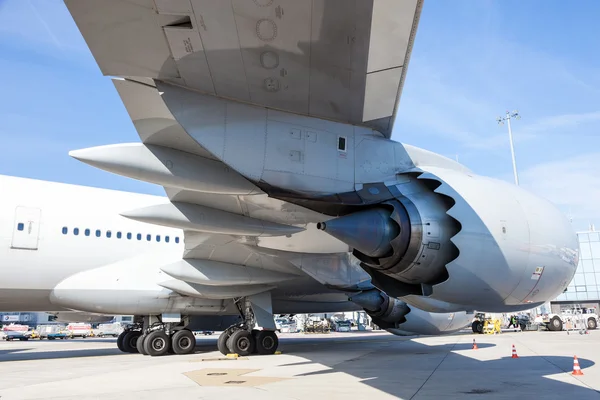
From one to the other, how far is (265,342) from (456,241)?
924cm

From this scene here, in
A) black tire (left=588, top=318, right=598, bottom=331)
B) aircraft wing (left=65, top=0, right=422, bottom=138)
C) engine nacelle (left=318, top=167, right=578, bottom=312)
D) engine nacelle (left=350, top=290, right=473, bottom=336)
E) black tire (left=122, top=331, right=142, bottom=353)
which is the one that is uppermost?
aircraft wing (left=65, top=0, right=422, bottom=138)

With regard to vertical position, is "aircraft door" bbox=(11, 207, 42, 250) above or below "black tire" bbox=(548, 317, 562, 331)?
above

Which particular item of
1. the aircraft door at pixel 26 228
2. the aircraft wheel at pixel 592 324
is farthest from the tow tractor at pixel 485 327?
the aircraft door at pixel 26 228

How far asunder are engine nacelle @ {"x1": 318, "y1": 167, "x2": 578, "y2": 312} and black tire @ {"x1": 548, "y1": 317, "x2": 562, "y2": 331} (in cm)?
2756

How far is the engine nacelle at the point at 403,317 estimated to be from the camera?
13.1 m

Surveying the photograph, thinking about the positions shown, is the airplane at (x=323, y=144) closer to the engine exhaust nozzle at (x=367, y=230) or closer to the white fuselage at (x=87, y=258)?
the engine exhaust nozzle at (x=367, y=230)

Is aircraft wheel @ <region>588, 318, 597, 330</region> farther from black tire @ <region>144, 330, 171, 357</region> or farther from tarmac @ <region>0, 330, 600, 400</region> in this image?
Answer: black tire @ <region>144, 330, 171, 357</region>

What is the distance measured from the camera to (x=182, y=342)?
46.0ft

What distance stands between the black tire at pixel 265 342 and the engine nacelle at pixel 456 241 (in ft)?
26.4

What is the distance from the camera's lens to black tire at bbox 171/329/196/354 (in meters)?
14.0

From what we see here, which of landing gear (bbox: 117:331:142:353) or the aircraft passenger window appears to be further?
landing gear (bbox: 117:331:142:353)

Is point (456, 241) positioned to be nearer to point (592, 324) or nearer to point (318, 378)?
point (318, 378)

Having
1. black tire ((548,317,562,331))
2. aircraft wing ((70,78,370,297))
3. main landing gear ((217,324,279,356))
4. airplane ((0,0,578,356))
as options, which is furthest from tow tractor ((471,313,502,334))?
airplane ((0,0,578,356))

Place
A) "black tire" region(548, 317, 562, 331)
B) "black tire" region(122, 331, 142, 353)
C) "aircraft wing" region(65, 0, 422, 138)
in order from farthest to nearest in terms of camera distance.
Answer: "black tire" region(548, 317, 562, 331), "black tire" region(122, 331, 142, 353), "aircraft wing" region(65, 0, 422, 138)
